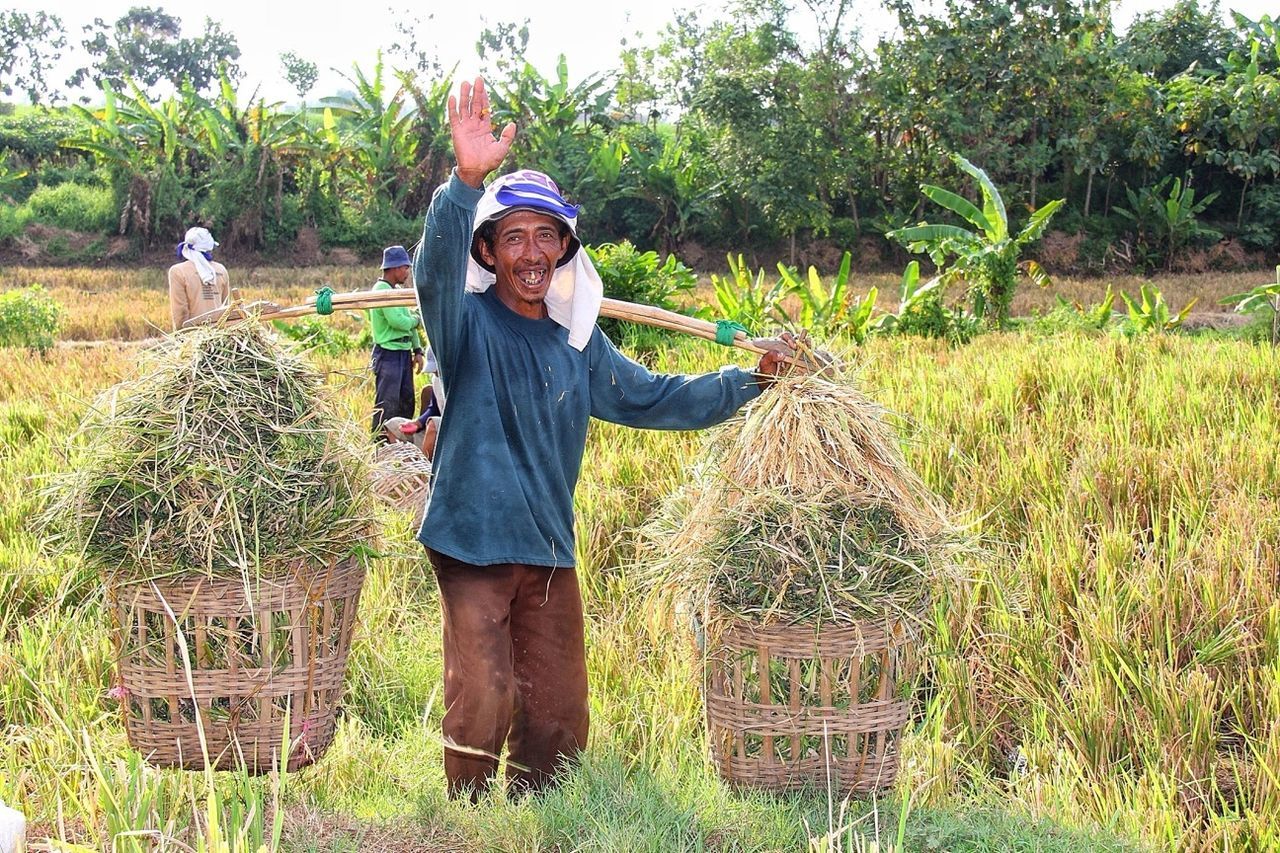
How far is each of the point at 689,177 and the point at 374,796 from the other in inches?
753

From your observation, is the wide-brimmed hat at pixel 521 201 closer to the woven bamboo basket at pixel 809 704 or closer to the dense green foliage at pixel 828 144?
the woven bamboo basket at pixel 809 704

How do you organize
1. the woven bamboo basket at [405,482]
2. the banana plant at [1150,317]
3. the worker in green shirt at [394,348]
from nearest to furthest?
the woven bamboo basket at [405,482]
the worker in green shirt at [394,348]
the banana plant at [1150,317]

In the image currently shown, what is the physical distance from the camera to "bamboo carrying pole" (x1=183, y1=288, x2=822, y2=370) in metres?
2.59

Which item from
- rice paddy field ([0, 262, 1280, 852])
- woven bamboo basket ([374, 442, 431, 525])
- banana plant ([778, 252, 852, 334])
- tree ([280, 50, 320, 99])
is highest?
tree ([280, 50, 320, 99])

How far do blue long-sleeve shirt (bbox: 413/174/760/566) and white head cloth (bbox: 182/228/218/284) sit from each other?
12.6 feet

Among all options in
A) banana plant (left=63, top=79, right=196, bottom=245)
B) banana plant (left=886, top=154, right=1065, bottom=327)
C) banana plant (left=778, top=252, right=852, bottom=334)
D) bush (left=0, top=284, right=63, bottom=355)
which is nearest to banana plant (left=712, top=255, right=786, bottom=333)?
banana plant (left=778, top=252, right=852, bottom=334)

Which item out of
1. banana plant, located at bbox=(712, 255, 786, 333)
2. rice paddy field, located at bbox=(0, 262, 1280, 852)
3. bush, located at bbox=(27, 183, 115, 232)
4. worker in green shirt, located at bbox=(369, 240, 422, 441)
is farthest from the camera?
bush, located at bbox=(27, 183, 115, 232)

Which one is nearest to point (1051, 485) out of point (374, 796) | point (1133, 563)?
point (1133, 563)

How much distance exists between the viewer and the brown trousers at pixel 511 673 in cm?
255

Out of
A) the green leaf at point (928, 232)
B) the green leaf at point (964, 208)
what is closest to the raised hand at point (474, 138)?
the green leaf at point (964, 208)

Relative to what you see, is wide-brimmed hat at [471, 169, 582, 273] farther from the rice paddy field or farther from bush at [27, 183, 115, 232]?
bush at [27, 183, 115, 232]

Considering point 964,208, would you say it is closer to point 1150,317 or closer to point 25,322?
point 1150,317

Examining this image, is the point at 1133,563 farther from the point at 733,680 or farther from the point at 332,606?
the point at 332,606

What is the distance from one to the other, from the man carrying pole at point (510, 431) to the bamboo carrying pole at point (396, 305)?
0.18 feet
